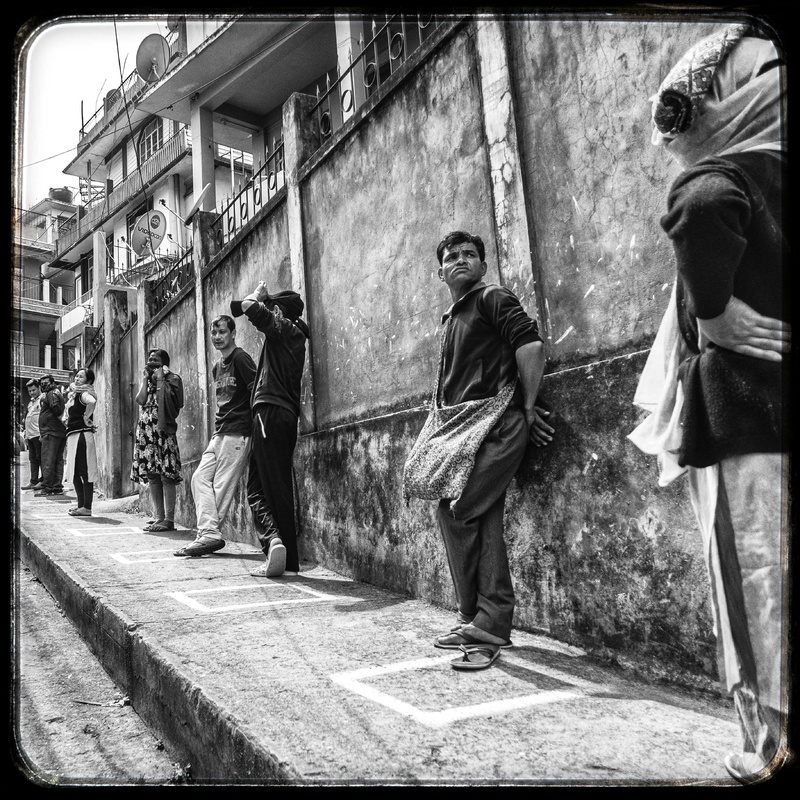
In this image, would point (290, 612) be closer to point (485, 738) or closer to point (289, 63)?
point (485, 738)

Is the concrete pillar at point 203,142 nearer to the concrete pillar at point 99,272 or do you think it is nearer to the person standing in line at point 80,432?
the concrete pillar at point 99,272

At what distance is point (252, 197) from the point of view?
6785 millimetres

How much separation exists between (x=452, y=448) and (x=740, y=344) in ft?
4.46

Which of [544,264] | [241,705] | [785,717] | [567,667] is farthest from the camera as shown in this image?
[544,264]

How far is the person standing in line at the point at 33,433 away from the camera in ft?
41.4

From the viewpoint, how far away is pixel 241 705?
208cm

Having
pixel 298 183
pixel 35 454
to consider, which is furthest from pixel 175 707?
pixel 35 454

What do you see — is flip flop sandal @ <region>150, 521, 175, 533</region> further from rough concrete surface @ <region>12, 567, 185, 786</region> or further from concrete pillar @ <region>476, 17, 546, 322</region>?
concrete pillar @ <region>476, 17, 546, 322</region>

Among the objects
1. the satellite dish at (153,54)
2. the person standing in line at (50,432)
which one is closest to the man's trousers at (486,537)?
the satellite dish at (153,54)

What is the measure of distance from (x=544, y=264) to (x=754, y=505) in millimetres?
1704

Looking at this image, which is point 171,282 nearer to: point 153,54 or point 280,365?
point 153,54

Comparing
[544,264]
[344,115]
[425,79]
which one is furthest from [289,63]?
[544,264]

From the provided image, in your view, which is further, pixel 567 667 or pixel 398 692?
pixel 567 667

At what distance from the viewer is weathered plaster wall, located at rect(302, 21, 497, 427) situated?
3418 millimetres
